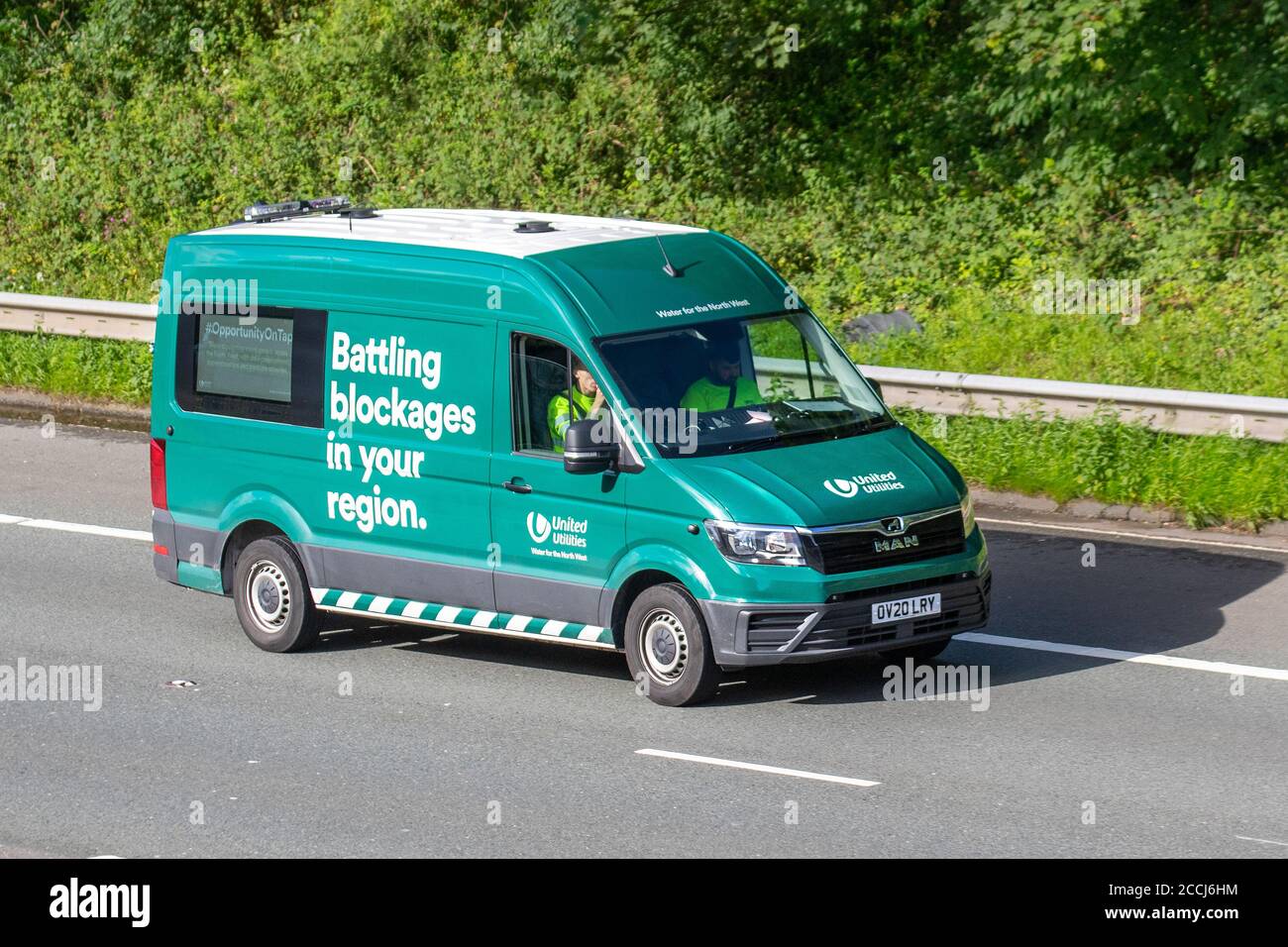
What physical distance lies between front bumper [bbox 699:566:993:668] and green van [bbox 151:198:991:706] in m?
0.01

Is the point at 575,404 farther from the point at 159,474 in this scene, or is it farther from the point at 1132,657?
the point at 1132,657

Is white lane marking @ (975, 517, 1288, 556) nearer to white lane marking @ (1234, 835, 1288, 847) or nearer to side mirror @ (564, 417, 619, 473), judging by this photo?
side mirror @ (564, 417, 619, 473)

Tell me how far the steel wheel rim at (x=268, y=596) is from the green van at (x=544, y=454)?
15 mm

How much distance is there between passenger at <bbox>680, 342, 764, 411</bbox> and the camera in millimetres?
10258

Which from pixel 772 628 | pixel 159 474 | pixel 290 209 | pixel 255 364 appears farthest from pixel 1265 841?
pixel 290 209

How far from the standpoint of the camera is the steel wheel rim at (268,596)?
1155 cm

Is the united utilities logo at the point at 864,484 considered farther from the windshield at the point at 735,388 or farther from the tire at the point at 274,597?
the tire at the point at 274,597

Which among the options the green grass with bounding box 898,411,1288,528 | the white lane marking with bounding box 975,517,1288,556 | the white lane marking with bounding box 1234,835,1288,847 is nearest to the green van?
the white lane marking with bounding box 1234,835,1288,847

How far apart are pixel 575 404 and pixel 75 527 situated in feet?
19.7

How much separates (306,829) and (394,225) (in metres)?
4.21

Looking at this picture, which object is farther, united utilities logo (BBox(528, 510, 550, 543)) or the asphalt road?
united utilities logo (BBox(528, 510, 550, 543))

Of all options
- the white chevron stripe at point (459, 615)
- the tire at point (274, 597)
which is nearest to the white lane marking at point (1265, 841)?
the white chevron stripe at point (459, 615)

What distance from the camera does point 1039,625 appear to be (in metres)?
11.7

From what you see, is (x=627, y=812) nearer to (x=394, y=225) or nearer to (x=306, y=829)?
(x=306, y=829)
